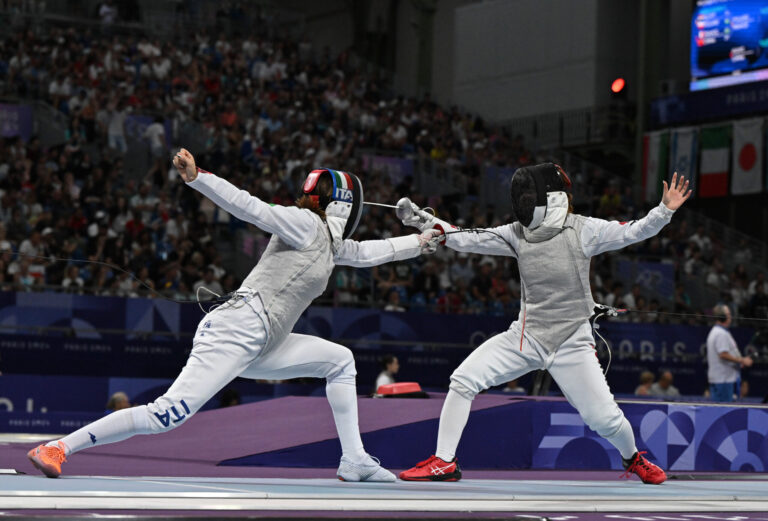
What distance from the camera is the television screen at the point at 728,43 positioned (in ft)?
70.4

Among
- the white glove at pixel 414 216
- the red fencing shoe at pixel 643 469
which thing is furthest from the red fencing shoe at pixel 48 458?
the red fencing shoe at pixel 643 469

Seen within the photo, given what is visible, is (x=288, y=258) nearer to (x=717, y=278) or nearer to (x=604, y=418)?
(x=604, y=418)

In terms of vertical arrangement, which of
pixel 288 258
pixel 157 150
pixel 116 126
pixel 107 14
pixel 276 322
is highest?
pixel 107 14

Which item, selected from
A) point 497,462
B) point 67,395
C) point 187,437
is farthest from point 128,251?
point 497,462

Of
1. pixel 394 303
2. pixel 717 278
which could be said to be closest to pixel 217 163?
pixel 394 303

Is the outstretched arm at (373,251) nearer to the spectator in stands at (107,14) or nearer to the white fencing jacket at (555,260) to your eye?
the white fencing jacket at (555,260)

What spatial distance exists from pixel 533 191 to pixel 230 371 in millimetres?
1915

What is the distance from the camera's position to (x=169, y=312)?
493 inches

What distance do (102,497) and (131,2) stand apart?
20817 mm

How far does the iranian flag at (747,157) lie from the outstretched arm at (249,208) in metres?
18.0

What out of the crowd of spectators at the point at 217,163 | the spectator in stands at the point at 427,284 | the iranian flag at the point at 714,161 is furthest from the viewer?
the iranian flag at the point at 714,161

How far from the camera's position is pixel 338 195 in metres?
5.48

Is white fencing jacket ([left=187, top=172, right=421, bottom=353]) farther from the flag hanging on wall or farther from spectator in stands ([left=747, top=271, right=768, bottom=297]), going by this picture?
the flag hanging on wall

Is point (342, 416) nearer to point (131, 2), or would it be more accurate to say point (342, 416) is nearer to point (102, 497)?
point (102, 497)
